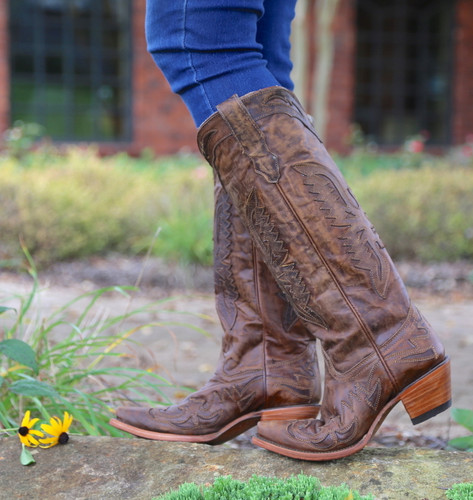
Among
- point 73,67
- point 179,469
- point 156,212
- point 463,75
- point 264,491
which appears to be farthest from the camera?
point 463,75

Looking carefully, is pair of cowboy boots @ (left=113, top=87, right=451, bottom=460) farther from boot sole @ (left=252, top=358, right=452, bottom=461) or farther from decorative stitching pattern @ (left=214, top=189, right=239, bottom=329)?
decorative stitching pattern @ (left=214, top=189, right=239, bottom=329)

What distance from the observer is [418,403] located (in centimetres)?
126

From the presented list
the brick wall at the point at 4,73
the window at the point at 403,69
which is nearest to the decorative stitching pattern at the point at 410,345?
the brick wall at the point at 4,73

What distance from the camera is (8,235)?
16.4ft

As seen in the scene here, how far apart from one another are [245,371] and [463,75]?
36.7ft

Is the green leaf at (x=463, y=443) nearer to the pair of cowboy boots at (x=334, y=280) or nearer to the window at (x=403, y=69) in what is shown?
the pair of cowboy boots at (x=334, y=280)

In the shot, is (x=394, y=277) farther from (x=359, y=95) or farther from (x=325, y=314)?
(x=359, y=95)

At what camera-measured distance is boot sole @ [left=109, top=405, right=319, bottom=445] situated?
1.40 m

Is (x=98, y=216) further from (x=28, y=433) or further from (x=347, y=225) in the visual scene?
(x=347, y=225)

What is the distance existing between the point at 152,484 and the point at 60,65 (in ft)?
35.0

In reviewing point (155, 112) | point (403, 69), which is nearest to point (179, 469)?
point (155, 112)

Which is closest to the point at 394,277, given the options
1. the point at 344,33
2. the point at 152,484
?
the point at 152,484

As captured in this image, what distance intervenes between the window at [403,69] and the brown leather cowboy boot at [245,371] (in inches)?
423

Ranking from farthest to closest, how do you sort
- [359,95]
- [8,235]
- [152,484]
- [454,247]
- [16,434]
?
[359,95] → [454,247] → [8,235] → [16,434] → [152,484]
